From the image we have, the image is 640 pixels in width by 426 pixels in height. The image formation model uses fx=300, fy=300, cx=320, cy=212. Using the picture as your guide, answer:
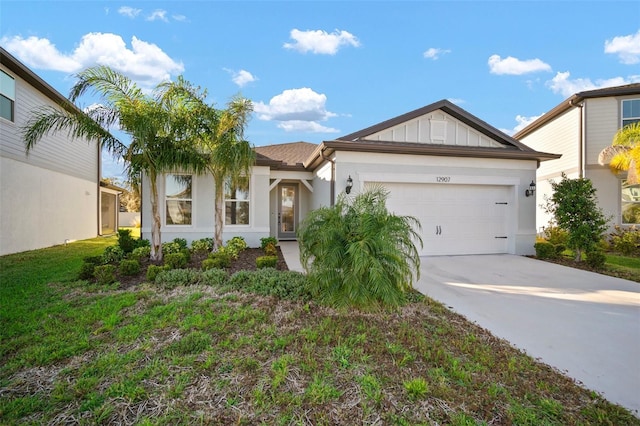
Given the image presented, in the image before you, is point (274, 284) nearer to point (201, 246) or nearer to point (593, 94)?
point (201, 246)

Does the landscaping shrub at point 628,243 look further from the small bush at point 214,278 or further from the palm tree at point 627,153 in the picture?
the small bush at point 214,278

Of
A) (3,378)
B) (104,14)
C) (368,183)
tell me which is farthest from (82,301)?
(104,14)

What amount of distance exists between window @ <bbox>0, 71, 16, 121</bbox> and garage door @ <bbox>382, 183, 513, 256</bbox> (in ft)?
40.7

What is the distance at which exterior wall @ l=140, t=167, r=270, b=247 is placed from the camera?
10008 mm

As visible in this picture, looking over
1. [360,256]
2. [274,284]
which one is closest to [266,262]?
[274,284]

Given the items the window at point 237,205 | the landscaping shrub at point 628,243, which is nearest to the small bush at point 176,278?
the window at point 237,205

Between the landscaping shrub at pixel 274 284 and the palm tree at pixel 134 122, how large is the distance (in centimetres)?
346

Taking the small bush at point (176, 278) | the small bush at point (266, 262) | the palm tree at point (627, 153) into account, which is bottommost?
the small bush at point (176, 278)

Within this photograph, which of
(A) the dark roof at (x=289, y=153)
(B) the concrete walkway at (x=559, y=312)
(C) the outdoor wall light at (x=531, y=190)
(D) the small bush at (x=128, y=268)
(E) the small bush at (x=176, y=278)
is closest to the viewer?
(B) the concrete walkway at (x=559, y=312)

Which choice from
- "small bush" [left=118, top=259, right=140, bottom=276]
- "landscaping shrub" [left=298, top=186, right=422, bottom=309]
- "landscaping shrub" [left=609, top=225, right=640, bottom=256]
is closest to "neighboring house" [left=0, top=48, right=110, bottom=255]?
"small bush" [left=118, top=259, right=140, bottom=276]

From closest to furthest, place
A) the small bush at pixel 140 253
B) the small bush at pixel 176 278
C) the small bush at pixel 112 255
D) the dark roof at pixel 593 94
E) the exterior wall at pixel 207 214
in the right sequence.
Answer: the small bush at pixel 176 278 < the small bush at pixel 112 255 < the small bush at pixel 140 253 < the exterior wall at pixel 207 214 < the dark roof at pixel 593 94

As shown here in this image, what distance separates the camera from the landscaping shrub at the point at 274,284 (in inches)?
203

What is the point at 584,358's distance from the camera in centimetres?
336

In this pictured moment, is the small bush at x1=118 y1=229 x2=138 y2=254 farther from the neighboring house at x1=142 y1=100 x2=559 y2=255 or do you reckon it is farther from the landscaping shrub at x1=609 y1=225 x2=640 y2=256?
the landscaping shrub at x1=609 y1=225 x2=640 y2=256
